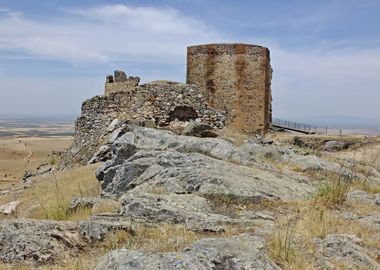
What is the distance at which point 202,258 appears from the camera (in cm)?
480

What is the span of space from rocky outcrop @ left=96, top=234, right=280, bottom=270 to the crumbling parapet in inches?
724

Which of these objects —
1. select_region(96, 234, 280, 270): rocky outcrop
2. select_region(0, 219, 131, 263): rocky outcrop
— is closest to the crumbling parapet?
select_region(0, 219, 131, 263): rocky outcrop

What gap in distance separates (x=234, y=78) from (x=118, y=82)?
691 centimetres

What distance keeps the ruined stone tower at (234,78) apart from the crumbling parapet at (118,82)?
3.77m

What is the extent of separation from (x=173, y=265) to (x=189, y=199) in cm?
327

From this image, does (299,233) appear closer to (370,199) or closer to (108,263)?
(108,263)

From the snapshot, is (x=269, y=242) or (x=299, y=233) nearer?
(x=269, y=242)

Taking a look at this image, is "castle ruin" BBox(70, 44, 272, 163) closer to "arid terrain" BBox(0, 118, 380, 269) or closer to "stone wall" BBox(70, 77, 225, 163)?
"stone wall" BBox(70, 77, 225, 163)

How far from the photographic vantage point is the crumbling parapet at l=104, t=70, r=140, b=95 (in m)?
23.5

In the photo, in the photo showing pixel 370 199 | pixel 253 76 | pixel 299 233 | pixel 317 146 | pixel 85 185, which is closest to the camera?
pixel 299 233

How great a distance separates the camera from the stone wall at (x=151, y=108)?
2036 centimetres

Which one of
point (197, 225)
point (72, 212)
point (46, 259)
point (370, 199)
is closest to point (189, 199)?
point (197, 225)

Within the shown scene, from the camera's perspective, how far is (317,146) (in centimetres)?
2288

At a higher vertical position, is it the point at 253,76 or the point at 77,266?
the point at 253,76
